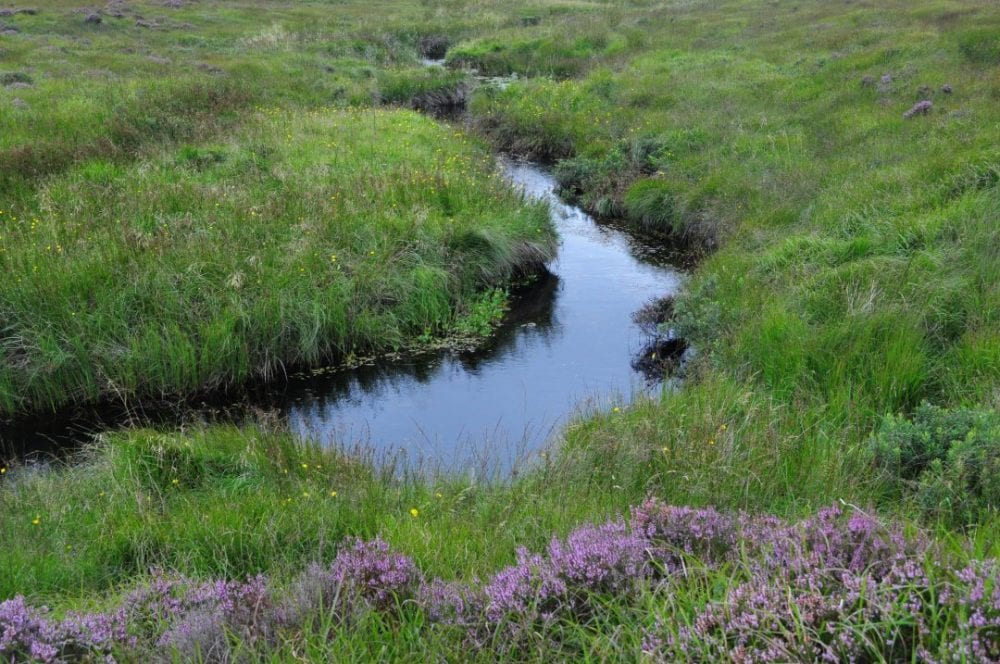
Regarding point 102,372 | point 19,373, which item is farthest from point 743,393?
point 19,373

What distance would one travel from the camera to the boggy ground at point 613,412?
3674mm

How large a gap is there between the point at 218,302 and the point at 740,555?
842cm

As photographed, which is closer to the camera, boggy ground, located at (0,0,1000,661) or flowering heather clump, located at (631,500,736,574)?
boggy ground, located at (0,0,1000,661)

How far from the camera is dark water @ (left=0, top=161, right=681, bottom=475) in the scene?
8805 millimetres

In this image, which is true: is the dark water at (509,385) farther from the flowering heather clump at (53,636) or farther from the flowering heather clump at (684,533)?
the flowering heather clump at (53,636)

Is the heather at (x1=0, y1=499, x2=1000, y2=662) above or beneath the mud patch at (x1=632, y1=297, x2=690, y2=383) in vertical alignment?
above

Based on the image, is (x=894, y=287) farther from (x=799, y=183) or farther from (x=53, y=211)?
(x=53, y=211)

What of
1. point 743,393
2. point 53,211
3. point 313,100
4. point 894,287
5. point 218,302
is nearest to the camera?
point 743,393

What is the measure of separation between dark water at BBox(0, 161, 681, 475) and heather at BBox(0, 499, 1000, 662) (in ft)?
8.85

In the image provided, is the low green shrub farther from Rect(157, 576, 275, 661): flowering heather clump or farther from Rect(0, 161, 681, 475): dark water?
Rect(157, 576, 275, 661): flowering heather clump

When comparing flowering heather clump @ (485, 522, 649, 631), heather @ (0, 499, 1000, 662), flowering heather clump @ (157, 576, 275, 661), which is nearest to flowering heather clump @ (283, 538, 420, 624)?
heather @ (0, 499, 1000, 662)

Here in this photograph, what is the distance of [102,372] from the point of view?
9.85 m

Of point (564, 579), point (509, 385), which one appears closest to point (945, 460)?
point (564, 579)

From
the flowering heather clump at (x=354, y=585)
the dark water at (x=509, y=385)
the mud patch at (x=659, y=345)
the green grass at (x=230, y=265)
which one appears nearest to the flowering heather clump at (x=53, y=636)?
the flowering heather clump at (x=354, y=585)
